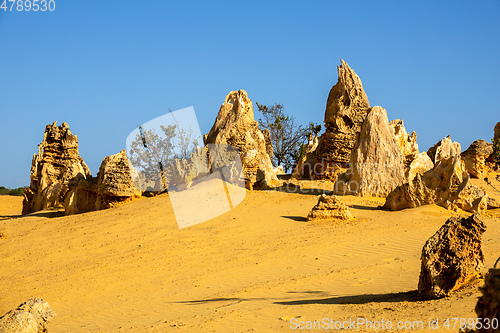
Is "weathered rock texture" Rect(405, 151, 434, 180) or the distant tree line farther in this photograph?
the distant tree line

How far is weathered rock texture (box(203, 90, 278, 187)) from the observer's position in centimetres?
1570

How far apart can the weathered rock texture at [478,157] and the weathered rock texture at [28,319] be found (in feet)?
53.9

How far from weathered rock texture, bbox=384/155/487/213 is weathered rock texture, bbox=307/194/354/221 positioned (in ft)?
5.05

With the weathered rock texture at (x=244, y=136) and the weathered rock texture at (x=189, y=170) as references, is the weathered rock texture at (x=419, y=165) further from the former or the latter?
the weathered rock texture at (x=189, y=170)

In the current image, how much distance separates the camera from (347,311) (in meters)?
5.47

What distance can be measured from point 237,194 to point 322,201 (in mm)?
3428

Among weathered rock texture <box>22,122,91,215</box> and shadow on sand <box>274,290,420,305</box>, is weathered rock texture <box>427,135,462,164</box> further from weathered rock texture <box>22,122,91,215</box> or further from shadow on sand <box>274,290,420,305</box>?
shadow on sand <box>274,290,420,305</box>

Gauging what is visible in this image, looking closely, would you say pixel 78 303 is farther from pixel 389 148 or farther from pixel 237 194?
pixel 389 148

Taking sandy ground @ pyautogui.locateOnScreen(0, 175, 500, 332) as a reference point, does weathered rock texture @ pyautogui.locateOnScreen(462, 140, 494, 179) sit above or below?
above

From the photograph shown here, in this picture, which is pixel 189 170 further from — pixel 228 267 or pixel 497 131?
pixel 497 131

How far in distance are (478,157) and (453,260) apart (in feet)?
45.1

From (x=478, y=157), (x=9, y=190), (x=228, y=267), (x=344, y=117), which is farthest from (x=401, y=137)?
(x=9, y=190)

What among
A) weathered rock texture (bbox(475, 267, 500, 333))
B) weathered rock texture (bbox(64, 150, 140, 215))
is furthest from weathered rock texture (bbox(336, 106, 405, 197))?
weathered rock texture (bbox(475, 267, 500, 333))

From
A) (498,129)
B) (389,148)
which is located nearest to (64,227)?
(389,148)
